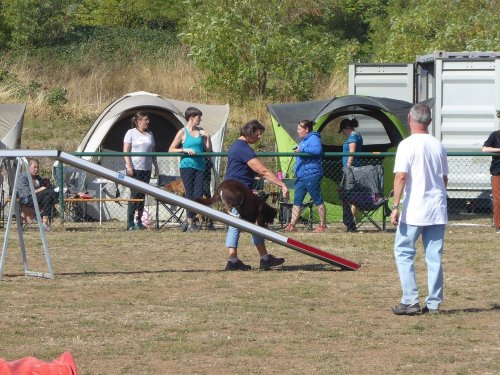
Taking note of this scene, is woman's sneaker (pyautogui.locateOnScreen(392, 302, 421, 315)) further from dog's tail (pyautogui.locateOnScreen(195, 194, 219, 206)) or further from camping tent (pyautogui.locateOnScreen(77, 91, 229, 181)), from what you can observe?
camping tent (pyautogui.locateOnScreen(77, 91, 229, 181))

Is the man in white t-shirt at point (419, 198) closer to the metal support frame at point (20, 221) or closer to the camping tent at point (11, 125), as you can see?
the metal support frame at point (20, 221)

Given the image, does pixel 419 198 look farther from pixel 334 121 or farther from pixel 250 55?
pixel 250 55

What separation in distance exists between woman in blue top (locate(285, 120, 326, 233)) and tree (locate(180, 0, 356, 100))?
10.7 m

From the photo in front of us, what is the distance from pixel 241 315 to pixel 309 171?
6.91 m

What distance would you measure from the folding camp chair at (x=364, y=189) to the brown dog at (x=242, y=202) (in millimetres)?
4447

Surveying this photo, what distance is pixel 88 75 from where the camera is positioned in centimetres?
3167

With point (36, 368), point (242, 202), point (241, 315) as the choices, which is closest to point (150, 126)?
point (242, 202)

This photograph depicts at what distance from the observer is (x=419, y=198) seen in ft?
31.1

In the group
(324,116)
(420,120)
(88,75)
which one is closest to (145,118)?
(324,116)

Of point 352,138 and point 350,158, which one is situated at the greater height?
point 352,138

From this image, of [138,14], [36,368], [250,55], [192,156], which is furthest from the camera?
[138,14]

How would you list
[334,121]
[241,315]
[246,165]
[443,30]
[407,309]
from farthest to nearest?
[443,30] → [334,121] → [246,165] → [241,315] → [407,309]

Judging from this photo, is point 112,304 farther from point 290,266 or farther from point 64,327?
point 290,266

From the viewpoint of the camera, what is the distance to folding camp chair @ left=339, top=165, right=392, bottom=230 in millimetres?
16641
